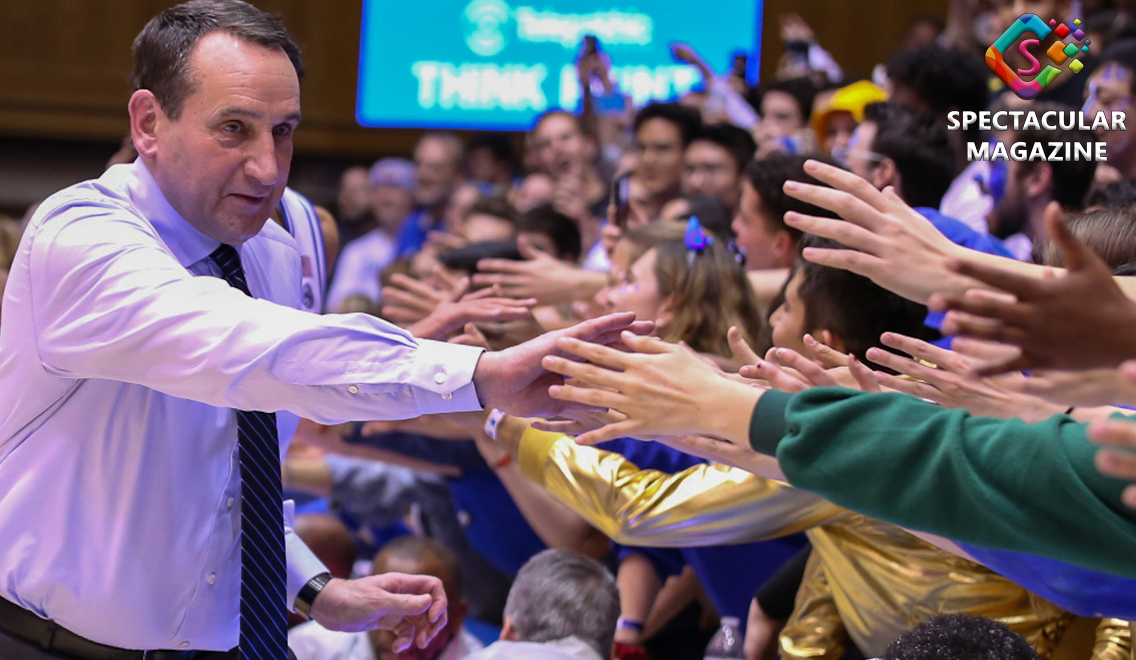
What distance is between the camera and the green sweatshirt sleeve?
125 cm

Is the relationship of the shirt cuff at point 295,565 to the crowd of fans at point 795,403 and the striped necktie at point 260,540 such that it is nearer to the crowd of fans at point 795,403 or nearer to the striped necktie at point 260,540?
the striped necktie at point 260,540

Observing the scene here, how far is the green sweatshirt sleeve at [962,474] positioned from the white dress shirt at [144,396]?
1.52ft

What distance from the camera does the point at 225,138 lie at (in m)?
1.71

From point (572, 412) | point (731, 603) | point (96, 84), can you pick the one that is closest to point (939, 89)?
point (731, 603)

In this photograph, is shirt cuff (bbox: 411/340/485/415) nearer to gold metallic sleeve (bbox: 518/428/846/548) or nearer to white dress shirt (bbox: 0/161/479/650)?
white dress shirt (bbox: 0/161/479/650)

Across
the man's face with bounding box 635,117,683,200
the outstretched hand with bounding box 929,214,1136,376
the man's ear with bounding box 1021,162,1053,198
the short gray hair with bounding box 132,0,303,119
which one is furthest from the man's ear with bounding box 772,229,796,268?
the outstretched hand with bounding box 929,214,1136,376

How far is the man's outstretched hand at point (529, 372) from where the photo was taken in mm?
1528

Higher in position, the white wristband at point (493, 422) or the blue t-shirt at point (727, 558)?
the white wristband at point (493, 422)

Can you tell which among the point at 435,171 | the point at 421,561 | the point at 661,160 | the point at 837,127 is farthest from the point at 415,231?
the point at 421,561

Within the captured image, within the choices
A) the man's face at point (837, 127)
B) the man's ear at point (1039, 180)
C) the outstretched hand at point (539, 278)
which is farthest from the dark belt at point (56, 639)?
the man's face at point (837, 127)

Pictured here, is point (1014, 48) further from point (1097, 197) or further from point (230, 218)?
point (230, 218)

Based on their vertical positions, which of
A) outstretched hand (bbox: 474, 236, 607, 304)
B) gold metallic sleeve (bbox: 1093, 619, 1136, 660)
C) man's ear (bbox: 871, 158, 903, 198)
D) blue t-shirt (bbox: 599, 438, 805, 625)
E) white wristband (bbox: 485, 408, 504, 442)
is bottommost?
blue t-shirt (bbox: 599, 438, 805, 625)

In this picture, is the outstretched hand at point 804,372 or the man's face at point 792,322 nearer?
the outstretched hand at point 804,372

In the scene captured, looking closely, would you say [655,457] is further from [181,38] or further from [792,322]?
[181,38]
